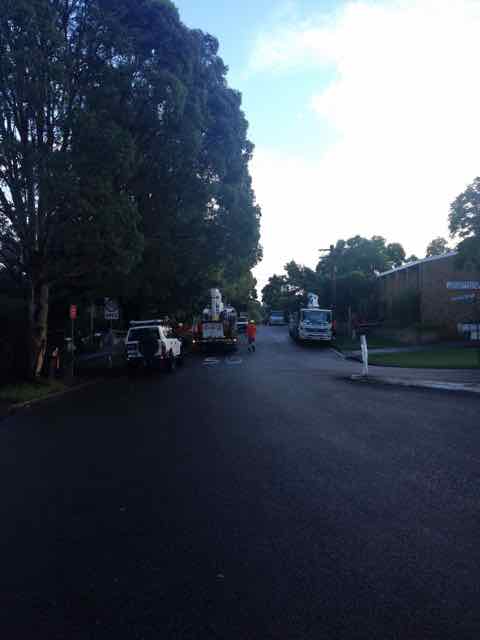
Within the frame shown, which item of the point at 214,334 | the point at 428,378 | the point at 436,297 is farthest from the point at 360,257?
the point at 428,378

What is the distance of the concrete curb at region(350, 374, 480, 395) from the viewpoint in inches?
573

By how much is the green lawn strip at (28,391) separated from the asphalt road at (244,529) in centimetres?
472

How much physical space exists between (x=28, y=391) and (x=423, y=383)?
1040cm

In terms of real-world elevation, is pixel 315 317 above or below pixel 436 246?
below

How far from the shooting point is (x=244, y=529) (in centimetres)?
520

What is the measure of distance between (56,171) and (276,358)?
1532 cm

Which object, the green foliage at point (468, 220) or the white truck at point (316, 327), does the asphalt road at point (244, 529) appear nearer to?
the green foliage at point (468, 220)

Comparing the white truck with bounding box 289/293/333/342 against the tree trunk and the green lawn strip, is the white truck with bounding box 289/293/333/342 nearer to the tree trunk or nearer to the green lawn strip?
the tree trunk

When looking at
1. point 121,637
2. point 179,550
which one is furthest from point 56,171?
point 121,637

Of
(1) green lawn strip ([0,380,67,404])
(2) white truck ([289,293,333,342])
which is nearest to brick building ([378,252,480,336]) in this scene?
(2) white truck ([289,293,333,342])

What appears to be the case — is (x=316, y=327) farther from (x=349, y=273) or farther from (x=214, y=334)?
(x=349, y=273)

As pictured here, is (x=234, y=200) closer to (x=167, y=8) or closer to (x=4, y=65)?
(x=167, y=8)

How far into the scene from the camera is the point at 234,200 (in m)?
26.7

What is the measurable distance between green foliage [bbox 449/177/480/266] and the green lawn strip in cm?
1809
